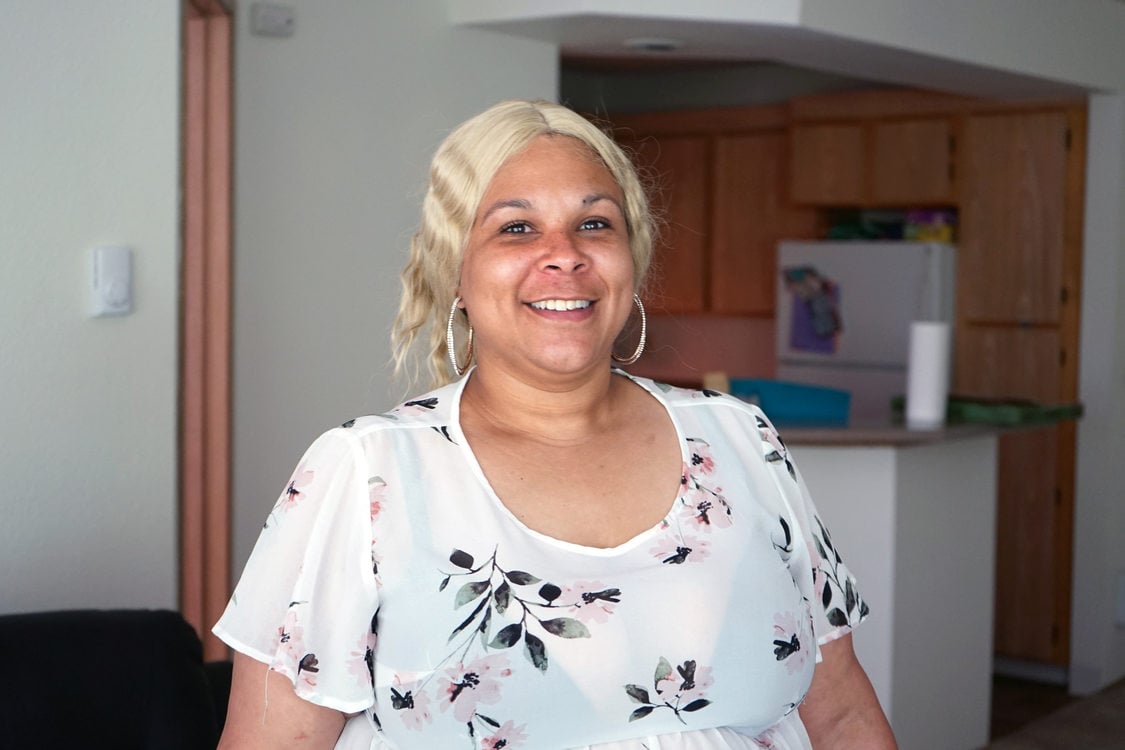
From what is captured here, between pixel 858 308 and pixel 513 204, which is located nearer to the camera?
pixel 513 204

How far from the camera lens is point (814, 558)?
161 cm

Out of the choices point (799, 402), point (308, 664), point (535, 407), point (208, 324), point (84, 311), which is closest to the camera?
point (308, 664)

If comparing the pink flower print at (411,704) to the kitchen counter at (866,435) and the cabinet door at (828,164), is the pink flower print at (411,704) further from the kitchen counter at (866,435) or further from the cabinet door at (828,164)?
the cabinet door at (828,164)

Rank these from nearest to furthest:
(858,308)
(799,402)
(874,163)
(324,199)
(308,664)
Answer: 1. (308,664)
2. (324,199)
3. (799,402)
4. (858,308)
5. (874,163)

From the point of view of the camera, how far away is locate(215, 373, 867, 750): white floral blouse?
54.1 inches

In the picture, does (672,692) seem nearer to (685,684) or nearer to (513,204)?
(685,684)

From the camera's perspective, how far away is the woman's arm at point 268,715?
1.38 m

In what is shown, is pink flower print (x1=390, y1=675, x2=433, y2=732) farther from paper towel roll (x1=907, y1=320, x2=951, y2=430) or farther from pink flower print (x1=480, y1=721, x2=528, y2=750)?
paper towel roll (x1=907, y1=320, x2=951, y2=430)

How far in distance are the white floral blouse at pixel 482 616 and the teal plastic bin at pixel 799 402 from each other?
2598 millimetres

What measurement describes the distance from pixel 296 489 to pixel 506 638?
27cm

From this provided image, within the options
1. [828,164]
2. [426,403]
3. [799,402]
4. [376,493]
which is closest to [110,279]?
[426,403]

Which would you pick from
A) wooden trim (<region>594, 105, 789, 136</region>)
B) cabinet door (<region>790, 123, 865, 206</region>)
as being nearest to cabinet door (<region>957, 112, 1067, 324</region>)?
cabinet door (<region>790, 123, 865, 206</region>)

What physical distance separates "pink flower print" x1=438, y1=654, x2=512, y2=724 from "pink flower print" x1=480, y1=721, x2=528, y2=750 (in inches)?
1.2

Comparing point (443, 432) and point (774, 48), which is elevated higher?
point (774, 48)
